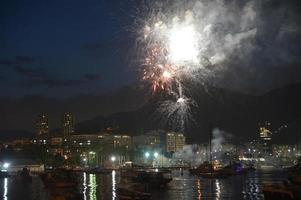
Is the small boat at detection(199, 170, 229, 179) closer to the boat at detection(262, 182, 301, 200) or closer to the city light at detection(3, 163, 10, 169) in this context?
the boat at detection(262, 182, 301, 200)

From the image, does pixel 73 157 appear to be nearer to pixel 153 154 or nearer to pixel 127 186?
pixel 153 154

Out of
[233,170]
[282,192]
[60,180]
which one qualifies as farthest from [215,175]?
[282,192]

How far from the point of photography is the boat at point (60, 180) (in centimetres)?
6912

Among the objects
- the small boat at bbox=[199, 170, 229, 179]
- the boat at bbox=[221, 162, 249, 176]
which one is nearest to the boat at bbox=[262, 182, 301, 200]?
the small boat at bbox=[199, 170, 229, 179]

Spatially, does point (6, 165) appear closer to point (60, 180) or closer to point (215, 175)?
point (215, 175)

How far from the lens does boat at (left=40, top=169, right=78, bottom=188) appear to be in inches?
2721

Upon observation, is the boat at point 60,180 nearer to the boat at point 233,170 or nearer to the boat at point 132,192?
the boat at point 132,192

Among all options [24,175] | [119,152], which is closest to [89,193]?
[24,175]

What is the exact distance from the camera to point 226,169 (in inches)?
4446

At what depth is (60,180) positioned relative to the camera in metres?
71.9

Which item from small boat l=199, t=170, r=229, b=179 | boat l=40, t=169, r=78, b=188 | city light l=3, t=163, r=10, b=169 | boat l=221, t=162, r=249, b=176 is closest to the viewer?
boat l=40, t=169, r=78, b=188

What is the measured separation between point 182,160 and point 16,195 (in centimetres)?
12840

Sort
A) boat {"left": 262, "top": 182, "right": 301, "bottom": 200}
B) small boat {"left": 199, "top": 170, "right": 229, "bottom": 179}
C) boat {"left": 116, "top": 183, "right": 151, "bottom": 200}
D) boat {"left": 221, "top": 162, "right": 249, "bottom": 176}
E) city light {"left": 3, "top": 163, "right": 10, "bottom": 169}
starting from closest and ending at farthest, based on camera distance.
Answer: boat {"left": 262, "top": 182, "right": 301, "bottom": 200} < boat {"left": 116, "top": 183, "right": 151, "bottom": 200} < small boat {"left": 199, "top": 170, "right": 229, "bottom": 179} < boat {"left": 221, "top": 162, "right": 249, "bottom": 176} < city light {"left": 3, "top": 163, "right": 10, "bottom": 169}

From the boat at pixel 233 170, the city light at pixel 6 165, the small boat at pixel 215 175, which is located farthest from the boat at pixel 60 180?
the city light at pixel 6 165
